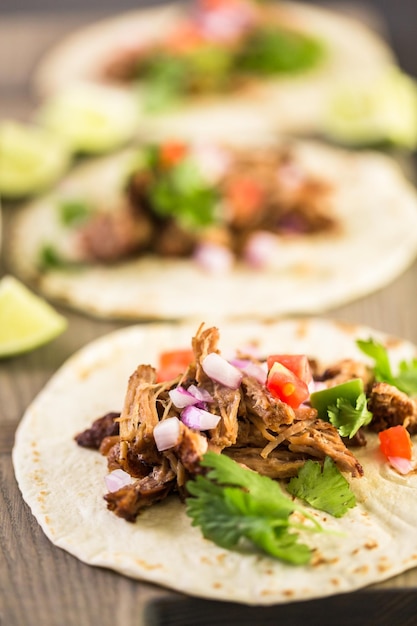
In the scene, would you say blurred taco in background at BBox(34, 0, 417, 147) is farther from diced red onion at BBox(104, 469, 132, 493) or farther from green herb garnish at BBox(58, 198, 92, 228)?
diced red onion at BBox(104, 469, 132, 493)

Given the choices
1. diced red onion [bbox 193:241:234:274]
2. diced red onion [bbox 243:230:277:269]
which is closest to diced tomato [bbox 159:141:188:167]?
diced red onion [bbox 193:241:234:274]

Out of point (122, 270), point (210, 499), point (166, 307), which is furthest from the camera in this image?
point (122, 270)

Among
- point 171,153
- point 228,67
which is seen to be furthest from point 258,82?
point 171,153

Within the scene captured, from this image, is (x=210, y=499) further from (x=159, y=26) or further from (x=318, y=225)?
(x=159, y=26)

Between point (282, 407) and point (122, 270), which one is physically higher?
point (282, 407)

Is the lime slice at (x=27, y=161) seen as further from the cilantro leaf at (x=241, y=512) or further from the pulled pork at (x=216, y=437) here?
the cilantro leaf at (x=241, y=512)

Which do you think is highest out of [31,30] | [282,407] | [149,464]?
[282,407]

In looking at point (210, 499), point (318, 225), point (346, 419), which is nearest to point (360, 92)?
point (318, 225)
